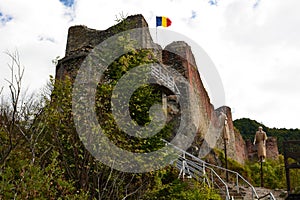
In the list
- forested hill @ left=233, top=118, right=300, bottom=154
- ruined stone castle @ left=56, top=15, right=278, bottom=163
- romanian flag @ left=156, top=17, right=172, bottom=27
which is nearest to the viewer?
ruined stone castle @ left=56, top=15, right=278, bottom=163

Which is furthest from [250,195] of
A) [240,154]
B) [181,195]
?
[240,154]

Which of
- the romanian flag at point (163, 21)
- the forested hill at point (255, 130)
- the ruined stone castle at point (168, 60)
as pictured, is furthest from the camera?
the forested hill at point (255, 130)

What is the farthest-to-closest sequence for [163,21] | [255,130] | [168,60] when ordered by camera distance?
[255,130] → [168,60] → [163,21]

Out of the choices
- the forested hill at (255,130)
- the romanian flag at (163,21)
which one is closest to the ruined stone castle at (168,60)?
the romanian flag at (163,21)

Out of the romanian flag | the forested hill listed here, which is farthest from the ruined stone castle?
the forested hill

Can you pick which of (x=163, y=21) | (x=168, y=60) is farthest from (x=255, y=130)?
(x=163, y=21)

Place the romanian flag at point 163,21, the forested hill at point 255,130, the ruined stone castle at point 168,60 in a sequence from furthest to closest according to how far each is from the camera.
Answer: the forested hill at point 255,130 → the romanian flag at point 163,21 → the ruined stone castle at point 168,60

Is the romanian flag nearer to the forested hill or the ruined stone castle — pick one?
the ruined stone castle

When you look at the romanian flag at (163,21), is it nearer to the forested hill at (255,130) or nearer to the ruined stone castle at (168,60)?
the ruined stone castle at (168,60)

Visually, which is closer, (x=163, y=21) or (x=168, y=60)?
(x=163, y=21)

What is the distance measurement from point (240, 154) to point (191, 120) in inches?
357

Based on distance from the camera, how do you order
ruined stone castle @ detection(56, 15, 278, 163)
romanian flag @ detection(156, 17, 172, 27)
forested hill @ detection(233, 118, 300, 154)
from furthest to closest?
forested hill @ detection(233, 118, 300, 154) < romanian flag @ detection(156, 17, 172, 27) < ruined stone castle @ detection(56, 15, 278, 163)

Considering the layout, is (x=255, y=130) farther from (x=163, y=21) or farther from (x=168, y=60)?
(x=163, y=21)

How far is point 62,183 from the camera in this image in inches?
226
